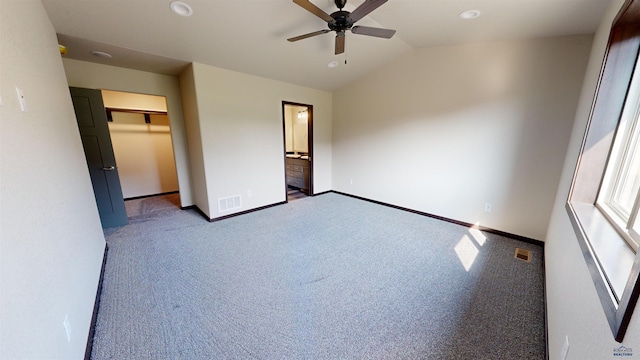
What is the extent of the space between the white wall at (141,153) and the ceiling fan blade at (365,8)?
4.64 m

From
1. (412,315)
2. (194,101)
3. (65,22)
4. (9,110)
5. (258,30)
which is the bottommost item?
(412,315)

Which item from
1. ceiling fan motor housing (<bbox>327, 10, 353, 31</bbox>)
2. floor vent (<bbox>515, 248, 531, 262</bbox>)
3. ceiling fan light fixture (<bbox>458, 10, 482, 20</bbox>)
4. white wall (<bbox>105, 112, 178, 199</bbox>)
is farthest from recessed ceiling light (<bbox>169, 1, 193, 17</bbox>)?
floor vent (<bbox>515, 248, 531, 262</bbox>)

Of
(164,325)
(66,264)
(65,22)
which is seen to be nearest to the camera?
(66,264)

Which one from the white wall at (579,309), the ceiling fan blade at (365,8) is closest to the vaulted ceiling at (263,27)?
the ceiling fan blade at (365,8)

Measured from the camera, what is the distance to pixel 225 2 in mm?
2035

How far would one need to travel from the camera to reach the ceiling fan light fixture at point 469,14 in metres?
2.15

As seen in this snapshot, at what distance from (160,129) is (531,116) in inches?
259

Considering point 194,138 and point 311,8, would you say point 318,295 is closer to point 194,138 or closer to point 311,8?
point 311,8

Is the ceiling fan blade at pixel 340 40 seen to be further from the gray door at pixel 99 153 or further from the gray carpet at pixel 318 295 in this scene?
the gray door at pixel 99 153

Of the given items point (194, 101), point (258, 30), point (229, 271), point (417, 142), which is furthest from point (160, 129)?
point (417, 142)

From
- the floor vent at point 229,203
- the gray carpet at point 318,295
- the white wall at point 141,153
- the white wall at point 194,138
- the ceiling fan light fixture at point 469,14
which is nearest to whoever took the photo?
the gray carpet at point 318,295

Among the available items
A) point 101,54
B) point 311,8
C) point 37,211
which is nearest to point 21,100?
point 37,211

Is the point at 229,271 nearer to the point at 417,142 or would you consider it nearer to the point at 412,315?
the point at 412,315

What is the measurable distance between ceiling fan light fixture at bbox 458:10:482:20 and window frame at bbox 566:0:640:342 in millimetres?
1014
